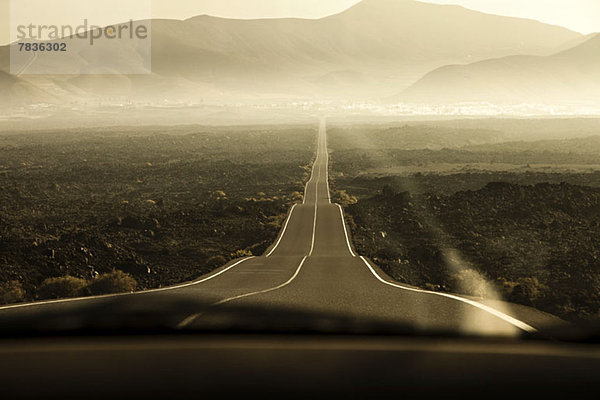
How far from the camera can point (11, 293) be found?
101ft

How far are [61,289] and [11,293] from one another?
166 inches

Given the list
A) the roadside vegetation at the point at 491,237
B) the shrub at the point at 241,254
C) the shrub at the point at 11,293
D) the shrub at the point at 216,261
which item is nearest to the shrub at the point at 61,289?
the shrub at the point at 11,293

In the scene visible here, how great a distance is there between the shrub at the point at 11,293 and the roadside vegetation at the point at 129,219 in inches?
2.1

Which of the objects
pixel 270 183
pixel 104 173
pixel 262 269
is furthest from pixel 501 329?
pixel 104 173

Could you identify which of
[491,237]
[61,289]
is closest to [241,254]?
[61,289]

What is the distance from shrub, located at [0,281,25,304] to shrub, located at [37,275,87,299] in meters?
1.64

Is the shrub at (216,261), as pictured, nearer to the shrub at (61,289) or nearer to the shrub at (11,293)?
the shrub at (11,293)

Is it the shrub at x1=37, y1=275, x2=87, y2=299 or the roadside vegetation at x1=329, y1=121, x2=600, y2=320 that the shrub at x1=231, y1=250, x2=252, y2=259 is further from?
the shrub at x1=37, y1=275, x2=87, y2=299

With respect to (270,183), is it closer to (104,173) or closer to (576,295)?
(104,173)

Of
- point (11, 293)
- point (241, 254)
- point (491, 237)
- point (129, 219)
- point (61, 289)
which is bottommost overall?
point (129, 219)

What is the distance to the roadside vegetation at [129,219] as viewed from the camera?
3941cm

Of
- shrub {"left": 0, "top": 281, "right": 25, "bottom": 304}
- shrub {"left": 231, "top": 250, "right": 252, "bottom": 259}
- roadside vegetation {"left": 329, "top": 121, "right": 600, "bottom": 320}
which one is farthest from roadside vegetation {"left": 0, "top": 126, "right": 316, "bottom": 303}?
roadside vegetation {"left": 329, "top": 121, "right": 600, "bottom": 320}

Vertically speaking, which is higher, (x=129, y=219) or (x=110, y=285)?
(x=110, y=285)

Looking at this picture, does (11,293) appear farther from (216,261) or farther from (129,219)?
(129,219)
